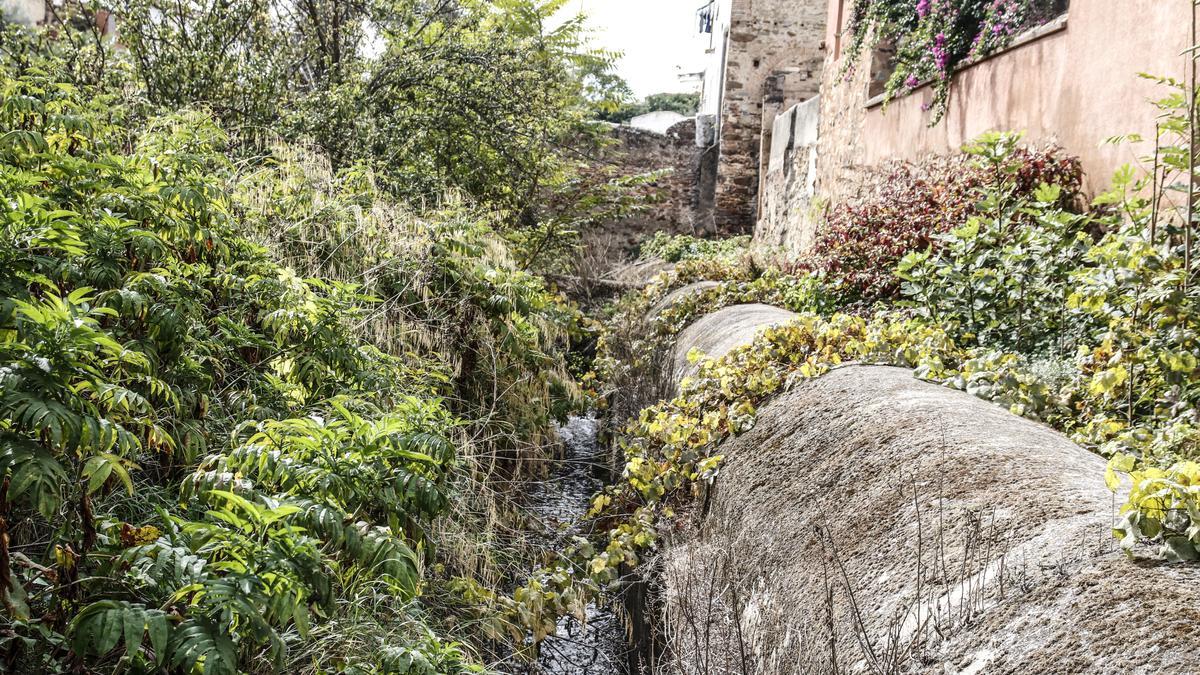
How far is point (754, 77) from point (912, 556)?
13.6 metres

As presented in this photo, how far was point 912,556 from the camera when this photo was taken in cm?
213

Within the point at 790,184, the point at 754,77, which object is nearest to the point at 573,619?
the point at 790,184

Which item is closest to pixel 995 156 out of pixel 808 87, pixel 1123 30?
pixel 1123 30

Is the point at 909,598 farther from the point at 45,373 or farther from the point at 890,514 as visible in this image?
the point at 45,373

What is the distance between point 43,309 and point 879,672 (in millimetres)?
1961

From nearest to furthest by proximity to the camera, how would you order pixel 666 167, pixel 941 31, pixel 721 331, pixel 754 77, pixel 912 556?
1. pixel 912 556
2. pixel 721 331
3. pixel 941 31
4. pixel 754 77
5. pixel 666 167

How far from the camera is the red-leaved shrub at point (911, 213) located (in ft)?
15.9

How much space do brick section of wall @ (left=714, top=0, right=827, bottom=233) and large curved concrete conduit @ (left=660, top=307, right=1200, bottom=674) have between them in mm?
11701

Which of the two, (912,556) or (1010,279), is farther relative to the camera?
(1010,279)

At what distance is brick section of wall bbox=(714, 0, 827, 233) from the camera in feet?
46.5

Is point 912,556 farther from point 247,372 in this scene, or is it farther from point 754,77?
point 754,77

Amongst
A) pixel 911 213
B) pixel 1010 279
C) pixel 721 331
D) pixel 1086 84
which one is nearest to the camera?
pixel 1010 279

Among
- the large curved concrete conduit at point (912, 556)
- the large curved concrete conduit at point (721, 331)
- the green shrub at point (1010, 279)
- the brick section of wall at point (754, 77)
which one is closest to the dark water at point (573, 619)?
the large curved concrete conduit at point (912, 556)

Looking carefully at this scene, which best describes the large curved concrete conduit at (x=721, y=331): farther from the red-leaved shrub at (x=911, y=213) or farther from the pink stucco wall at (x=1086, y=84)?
the pink stucco wall at (x=1086, y=84)
